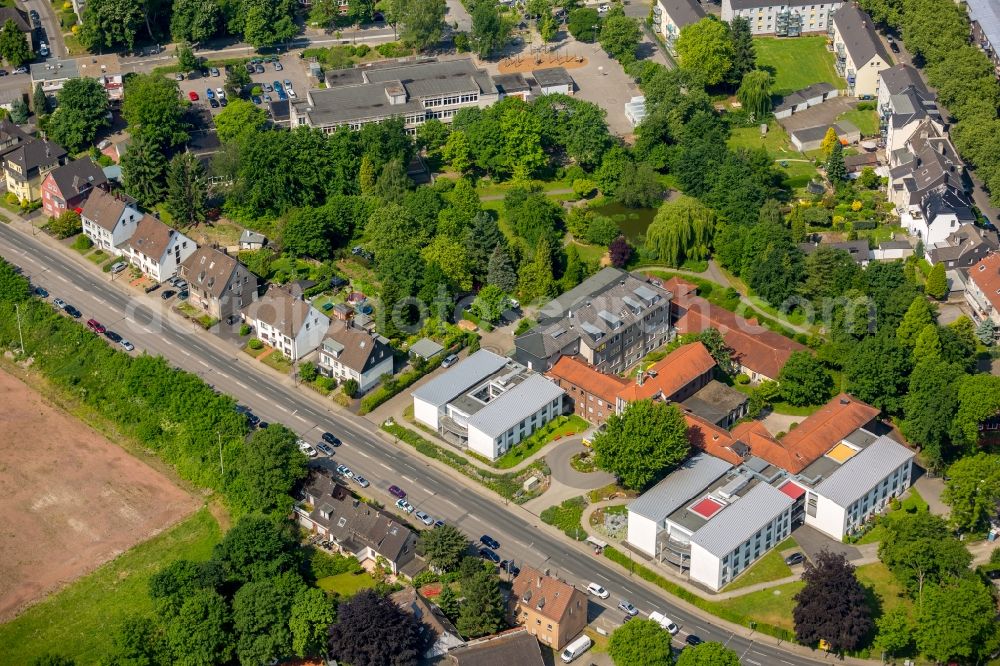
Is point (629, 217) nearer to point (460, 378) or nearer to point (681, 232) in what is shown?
point (681, 232)

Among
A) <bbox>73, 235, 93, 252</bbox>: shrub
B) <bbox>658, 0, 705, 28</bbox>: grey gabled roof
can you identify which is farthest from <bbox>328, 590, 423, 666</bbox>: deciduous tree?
<bbox>658, 0, 705, 28</bbox>: grey gabled roof

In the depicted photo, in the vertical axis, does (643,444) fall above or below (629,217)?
below

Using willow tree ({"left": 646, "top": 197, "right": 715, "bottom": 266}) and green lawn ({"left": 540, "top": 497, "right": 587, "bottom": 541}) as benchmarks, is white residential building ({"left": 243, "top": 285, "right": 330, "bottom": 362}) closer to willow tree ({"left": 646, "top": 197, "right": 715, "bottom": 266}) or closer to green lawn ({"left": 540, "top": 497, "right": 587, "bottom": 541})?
green lawn ({"left": 540, "top": 497, "right": 587, "bottom": 541})

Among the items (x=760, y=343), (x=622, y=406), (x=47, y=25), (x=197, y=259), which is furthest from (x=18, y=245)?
(x=760, y=343)

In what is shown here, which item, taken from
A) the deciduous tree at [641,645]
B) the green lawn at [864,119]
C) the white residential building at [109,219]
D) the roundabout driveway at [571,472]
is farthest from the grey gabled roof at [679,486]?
the green lawn at [864,119]

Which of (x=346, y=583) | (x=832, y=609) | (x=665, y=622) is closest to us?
(x=832, y=609)

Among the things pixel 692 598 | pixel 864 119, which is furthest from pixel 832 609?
pixel 864 119
